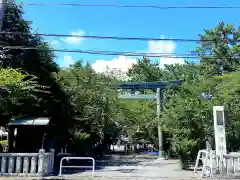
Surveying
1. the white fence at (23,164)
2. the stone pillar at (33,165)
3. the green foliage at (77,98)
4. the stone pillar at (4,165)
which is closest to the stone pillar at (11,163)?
the white fence at (23,164)

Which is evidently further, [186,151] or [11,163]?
[186,151]

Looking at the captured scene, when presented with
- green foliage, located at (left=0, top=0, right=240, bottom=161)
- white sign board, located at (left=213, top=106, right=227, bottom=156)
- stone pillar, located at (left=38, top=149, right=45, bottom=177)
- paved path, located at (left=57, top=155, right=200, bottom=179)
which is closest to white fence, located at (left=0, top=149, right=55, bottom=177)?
stone pillar, located at (left=38, top=149, right=45, bottom=177)

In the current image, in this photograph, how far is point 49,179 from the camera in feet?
51.0

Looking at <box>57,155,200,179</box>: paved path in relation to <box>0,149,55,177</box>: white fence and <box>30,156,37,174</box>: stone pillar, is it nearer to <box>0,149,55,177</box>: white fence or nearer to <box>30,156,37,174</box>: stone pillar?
<box>0,149,55,177</box>: white fence

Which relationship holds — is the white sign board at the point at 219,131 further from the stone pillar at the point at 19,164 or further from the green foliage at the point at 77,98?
the stone pillar at the point at 19,164

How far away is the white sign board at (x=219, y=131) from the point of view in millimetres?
18109

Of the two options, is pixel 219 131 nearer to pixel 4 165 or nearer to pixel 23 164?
pixel 23 164

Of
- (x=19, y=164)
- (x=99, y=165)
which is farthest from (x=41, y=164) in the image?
(x=99, y=165)

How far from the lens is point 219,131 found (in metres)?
18.5

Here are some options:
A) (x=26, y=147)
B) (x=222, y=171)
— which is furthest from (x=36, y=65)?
(x=222, y=171)

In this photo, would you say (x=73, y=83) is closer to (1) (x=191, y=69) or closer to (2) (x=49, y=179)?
(2) (x=49, y=179)

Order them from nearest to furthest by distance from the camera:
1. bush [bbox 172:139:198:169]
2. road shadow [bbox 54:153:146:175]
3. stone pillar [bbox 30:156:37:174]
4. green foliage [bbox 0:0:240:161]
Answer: stone pillar [bbox 30:156:37:174] → road shadow [bbox 54:153:146:175] → green foliage [bbox 0:0:240:161] → bush [bbox 172:139:198:169]

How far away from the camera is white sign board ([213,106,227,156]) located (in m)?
18.1

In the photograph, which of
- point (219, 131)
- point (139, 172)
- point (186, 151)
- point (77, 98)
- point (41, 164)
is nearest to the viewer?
point (41, 164)
